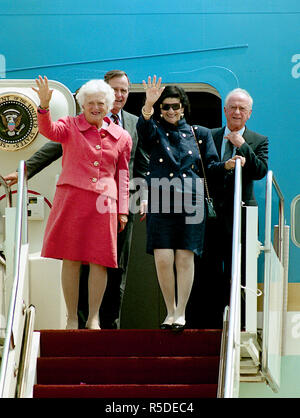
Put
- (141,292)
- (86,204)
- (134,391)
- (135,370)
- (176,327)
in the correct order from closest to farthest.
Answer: (134,391) → (135,370) → (176,327) → (86,204) → (141,292)

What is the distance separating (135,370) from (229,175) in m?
1.49

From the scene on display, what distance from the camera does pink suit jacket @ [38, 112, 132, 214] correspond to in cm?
646

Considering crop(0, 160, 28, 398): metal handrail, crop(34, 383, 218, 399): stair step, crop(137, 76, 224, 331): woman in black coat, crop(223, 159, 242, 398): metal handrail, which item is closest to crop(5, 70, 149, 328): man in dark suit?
crop(137, 76, 224, 331): woman in black coat

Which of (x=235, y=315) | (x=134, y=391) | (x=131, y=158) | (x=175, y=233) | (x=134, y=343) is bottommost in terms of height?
(x=134, y=391)

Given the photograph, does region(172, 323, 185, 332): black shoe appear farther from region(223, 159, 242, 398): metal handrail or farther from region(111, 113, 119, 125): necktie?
region(111, 113, 119, 125): necktie


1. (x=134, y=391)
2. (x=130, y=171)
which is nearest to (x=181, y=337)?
(x=134, y=391)

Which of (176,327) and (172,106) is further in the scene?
(172,106)

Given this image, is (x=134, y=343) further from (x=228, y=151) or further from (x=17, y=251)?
(x=228, y=151)

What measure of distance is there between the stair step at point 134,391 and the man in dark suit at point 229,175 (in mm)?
1032

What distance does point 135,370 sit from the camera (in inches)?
245

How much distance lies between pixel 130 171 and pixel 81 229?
721 mm

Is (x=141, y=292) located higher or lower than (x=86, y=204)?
lower

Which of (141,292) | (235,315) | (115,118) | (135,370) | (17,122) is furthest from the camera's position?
(141,292)

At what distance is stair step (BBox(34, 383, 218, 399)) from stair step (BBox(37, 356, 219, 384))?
0.20m
